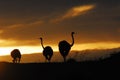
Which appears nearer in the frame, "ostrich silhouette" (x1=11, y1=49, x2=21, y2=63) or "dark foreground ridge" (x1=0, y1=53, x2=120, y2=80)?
"dark foreground ridge" (x1=0, y1=53, x2=120, y2=80)

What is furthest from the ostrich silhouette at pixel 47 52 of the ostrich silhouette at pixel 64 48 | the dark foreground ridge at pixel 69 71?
the dark foreground ridge at pixel 69 71

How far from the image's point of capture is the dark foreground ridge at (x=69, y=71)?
79.8 feet

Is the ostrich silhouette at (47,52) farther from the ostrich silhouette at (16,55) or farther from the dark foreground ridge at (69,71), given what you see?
the dark foreground ridge at (69,71)

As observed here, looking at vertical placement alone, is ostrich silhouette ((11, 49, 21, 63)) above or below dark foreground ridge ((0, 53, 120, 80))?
above

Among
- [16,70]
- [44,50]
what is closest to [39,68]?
[16,70]

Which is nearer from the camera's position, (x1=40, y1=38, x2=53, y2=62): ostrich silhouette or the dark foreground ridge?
the dark foreground ridge

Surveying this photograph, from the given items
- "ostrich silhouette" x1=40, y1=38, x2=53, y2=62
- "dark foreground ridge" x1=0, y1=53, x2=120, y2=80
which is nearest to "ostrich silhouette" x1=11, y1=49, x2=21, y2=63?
"ostrich silhouette" x1=40, y1=38, x2=53, y2=62

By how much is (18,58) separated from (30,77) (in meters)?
22.8

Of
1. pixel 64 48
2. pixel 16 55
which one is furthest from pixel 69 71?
pixel 16 55

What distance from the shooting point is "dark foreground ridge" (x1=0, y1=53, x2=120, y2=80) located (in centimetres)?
2433

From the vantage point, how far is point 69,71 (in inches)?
1006

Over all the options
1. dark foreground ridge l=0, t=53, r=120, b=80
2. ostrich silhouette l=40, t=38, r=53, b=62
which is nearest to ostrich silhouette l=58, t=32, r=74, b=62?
ostrich silhouette l=40, t=38, r=53, b=62

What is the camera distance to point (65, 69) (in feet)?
86.3

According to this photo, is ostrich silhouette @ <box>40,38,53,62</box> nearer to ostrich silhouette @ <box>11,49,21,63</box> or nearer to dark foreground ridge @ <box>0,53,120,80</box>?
ostrich silhouette @ <box>11,49,21,63</box>
